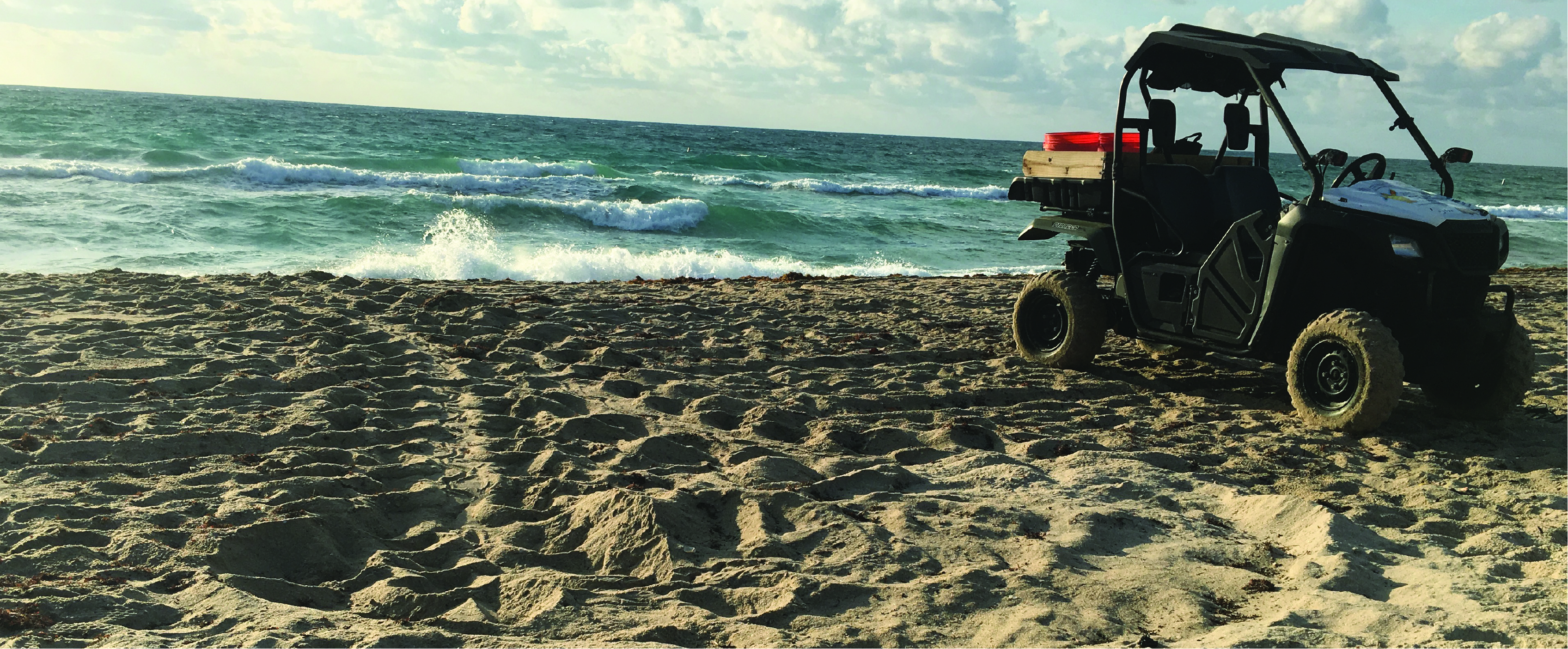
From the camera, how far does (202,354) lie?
5773mm

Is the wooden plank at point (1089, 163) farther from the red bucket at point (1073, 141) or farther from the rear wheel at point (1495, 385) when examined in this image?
the rear wheel at point (1495, 385)

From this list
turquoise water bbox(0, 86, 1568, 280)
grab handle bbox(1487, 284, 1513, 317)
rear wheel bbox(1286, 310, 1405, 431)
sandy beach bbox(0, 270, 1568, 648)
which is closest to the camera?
sandy beach bbox(0, 270, 1568, 648)

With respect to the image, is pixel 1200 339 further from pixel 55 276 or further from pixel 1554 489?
pixel 55 276

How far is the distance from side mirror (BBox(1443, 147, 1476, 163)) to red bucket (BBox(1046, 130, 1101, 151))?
180 centimetres

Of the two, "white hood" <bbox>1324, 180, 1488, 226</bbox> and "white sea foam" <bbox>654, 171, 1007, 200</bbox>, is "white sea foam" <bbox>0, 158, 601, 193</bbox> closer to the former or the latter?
"white sea foam" <bbox>654, 171, 1007, 200</bbox>

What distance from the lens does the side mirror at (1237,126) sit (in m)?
6.28

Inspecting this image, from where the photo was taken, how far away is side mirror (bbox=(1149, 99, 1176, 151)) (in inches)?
245

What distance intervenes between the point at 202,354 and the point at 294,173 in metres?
17.6

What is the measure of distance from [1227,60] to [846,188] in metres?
23.2

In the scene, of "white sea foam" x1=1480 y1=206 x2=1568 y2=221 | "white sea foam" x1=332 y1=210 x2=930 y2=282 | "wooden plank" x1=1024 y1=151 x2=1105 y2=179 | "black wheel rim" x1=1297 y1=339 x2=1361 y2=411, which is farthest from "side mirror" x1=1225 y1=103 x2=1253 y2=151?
"white sea foam" x1=1480 y1=206 x2=1568 y2=221

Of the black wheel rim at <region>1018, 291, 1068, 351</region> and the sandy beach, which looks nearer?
the sandy beach

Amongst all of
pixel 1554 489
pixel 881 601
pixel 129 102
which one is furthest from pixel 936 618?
pixel 129 102

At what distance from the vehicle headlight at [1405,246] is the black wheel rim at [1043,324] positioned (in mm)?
1981

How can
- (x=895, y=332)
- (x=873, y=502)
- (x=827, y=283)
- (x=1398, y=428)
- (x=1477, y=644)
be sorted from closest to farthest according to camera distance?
(x=1477, y=644), (x=873, y=502), (x=1398, y=428), (x=895, y=332), (x=827, y=283)
